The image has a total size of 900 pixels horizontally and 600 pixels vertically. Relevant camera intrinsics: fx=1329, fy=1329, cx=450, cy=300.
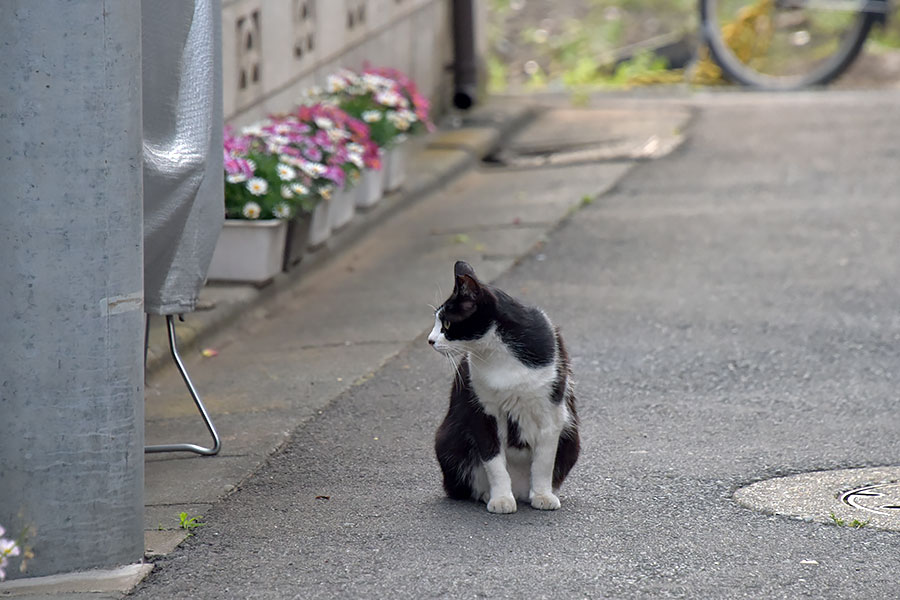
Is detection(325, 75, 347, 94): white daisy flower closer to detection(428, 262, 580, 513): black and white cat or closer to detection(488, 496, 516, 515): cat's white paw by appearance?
detection(428, 262, 580, 513): black and white cat

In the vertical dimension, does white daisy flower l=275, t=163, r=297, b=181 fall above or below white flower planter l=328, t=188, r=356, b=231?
above

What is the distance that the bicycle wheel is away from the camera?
40.1 ft

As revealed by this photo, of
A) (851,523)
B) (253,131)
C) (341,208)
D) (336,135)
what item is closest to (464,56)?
(341,208)

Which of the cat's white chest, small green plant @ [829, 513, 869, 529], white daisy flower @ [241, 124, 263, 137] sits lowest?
small green plant @ [829, 513, 869, 529]

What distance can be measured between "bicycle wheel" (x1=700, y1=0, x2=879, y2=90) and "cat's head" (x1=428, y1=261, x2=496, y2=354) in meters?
9.04

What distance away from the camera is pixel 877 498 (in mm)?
4066

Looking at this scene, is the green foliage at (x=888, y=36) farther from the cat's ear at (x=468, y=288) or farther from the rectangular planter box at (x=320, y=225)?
the cat's ear at (x=468, y=288)

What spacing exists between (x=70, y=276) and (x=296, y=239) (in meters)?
3.46

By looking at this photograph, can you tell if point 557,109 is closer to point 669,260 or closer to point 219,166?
point 669,260

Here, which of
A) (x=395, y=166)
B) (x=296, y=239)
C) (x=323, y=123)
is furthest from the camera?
(x=395, y=166)

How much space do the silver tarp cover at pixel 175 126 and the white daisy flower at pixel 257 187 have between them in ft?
6.21

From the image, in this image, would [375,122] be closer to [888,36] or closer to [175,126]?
[175,126]

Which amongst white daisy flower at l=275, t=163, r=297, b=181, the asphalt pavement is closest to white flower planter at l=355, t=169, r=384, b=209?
the asphalt pavement

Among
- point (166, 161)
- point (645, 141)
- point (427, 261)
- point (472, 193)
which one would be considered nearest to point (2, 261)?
point (166, 161)
